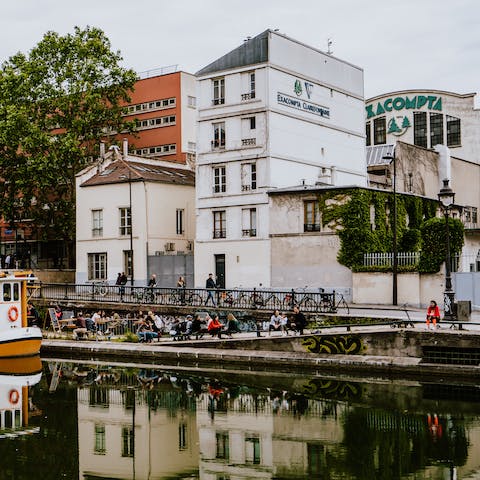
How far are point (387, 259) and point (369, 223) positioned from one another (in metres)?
2.94

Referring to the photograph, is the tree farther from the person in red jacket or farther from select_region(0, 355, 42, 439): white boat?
the person in red jacket

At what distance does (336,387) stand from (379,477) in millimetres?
10298

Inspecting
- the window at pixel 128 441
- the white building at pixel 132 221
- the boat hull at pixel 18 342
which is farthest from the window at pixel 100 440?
the white building at pixel 132 221

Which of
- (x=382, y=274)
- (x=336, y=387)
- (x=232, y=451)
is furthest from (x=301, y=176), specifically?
(x=232, y=451)

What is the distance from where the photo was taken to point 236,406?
76.8 ft

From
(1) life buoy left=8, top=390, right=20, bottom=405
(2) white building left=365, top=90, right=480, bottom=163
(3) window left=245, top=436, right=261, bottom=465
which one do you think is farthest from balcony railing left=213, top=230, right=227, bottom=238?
(3) window left=245, top=436, right=261, bottom=465

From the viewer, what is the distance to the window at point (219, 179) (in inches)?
1923

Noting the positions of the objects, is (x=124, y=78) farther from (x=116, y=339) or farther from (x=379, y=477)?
(x=379, y=477)

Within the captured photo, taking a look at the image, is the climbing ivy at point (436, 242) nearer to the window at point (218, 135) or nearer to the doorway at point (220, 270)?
the doorway at point (220, 270)

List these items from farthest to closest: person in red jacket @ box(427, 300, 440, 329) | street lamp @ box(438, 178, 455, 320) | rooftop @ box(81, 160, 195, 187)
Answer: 1. rooftop @ box(81, 160, 195, 187)
2. street lamp @ box(438, 178, 455, 320)
3. person in red jacket @ box(427, 300, 440, 329)

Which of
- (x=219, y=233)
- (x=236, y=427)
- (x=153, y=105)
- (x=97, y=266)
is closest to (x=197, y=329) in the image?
(x=236, y=427)

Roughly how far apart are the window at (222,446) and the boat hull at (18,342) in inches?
638

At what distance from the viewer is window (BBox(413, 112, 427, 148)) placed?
63969 mm

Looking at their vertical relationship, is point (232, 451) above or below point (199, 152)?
below
